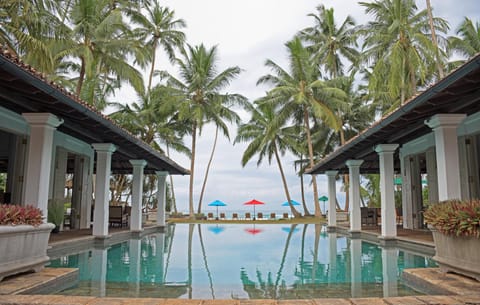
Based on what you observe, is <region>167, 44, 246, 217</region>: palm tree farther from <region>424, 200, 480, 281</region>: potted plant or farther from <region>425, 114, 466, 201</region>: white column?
<region>424, 200, 480, 281</region>: potted plant

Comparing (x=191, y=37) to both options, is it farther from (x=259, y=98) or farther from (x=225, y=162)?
(x=225, y=162)

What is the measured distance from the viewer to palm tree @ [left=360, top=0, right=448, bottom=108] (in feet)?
56.9

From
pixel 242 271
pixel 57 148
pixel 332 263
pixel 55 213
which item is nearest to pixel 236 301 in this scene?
pixel 242 271

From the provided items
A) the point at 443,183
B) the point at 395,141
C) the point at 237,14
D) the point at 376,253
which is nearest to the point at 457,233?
the point at 443,183

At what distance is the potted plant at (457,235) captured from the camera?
527 centimetres

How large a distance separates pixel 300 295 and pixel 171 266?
359 centimetres

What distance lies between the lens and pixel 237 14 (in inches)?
623

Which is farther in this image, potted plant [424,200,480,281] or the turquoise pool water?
the turquoise pool water

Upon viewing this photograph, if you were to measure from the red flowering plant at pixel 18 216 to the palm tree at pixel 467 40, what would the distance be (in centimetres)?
2268

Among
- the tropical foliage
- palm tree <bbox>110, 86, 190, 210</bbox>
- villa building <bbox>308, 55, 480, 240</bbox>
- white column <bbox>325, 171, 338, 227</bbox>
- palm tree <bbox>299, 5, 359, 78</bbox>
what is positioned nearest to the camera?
villa building <bbox>308, 55, 480, 240</bbox>

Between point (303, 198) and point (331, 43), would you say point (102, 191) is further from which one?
point (331, 43)

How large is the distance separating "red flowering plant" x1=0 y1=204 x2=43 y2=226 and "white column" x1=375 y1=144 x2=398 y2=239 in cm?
943

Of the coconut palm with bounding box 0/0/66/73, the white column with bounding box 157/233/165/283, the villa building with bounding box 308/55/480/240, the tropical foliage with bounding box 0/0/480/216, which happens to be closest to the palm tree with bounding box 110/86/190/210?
the tropical foliage with bounding box 0/0/480/216

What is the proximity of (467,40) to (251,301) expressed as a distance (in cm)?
2357
